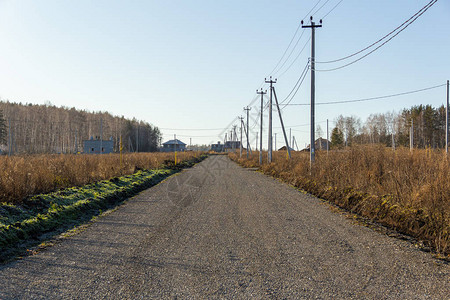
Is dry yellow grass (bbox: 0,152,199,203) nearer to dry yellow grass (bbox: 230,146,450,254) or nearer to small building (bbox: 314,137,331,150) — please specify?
dry yellow grass (bbox: 230,146,450,254)

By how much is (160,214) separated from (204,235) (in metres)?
2.46

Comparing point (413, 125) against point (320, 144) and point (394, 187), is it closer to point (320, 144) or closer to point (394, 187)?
point (320, 144)

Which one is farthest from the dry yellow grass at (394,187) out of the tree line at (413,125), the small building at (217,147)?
the small building at (217,147)

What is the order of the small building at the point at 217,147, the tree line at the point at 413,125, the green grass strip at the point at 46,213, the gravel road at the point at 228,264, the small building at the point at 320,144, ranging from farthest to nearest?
1. the small building at the point at 217,147
2. the tree line at the point at 413,125
3. the small building at the point at 320,144
4. the green grass strip at the point at 46,213
5. the gravel road at the point at 228,264

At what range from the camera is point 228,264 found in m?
4.45

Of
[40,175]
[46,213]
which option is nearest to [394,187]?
[46,213]

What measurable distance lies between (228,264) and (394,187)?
502 centimetres

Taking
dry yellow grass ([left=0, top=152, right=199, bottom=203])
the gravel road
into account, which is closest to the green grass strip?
dry yellow grass ([left=0, top=152, right=199, bottom=203])

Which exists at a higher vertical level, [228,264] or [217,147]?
[217,147]

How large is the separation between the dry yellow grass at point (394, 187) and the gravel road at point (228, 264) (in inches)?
26.5

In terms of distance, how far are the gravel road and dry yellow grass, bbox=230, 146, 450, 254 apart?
0.67 meters

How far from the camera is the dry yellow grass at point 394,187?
5.74 metres

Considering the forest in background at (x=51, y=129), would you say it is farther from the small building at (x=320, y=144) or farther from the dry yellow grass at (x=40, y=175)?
the dry yellow grass at (x=40, y=175)

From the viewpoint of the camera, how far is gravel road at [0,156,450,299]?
141 inches
